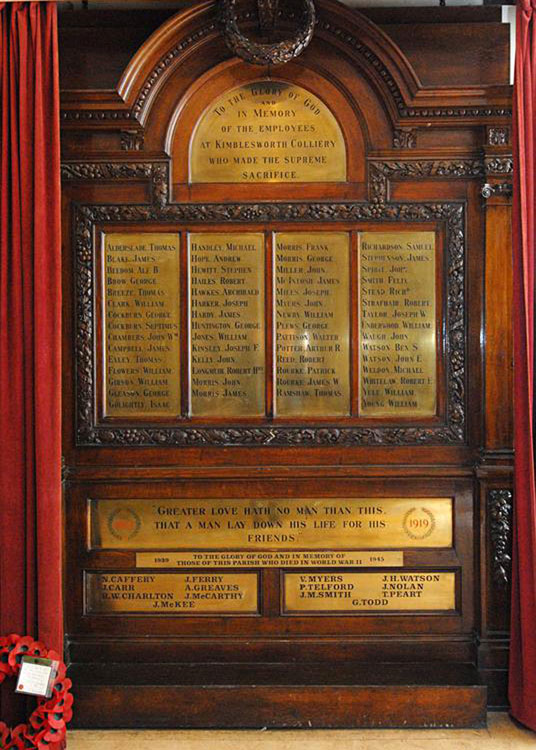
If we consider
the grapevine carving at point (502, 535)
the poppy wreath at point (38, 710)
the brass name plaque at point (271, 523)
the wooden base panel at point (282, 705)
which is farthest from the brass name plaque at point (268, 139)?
the wooden base panel at point (282, 705)

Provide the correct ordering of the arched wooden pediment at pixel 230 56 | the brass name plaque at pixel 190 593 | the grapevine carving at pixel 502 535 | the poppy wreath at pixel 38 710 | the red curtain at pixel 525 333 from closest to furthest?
the poppy wreath at pixel 38 710 < the red curtain at pixel 525 333 < the arched wooden pediment at pixel 230 56 < the grapevine carving at pixel 502 535 < the brass name plaque at pixel 190 593

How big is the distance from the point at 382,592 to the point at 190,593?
2.83 feet

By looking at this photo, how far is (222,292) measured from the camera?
125 inches

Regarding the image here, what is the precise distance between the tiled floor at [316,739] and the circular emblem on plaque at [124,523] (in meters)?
0.81

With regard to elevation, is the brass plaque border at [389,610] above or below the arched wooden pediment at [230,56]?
below

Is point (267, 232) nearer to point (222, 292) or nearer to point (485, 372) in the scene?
point (222, 292)

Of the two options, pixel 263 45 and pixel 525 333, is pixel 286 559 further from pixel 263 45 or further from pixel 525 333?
pixel 263 45

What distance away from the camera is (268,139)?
3.17 m

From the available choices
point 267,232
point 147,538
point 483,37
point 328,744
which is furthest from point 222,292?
point 328,744

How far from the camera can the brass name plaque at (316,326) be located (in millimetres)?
3184

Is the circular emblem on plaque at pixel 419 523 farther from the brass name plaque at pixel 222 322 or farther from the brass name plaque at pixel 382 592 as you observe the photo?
the brass name plaque at pixel 222 322

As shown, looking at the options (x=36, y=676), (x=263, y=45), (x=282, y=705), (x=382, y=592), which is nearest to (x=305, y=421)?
(x=382, y=592)

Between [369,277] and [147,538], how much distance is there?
60.9 inches

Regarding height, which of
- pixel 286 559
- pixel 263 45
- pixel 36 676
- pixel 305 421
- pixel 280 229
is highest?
pixel 263 45
